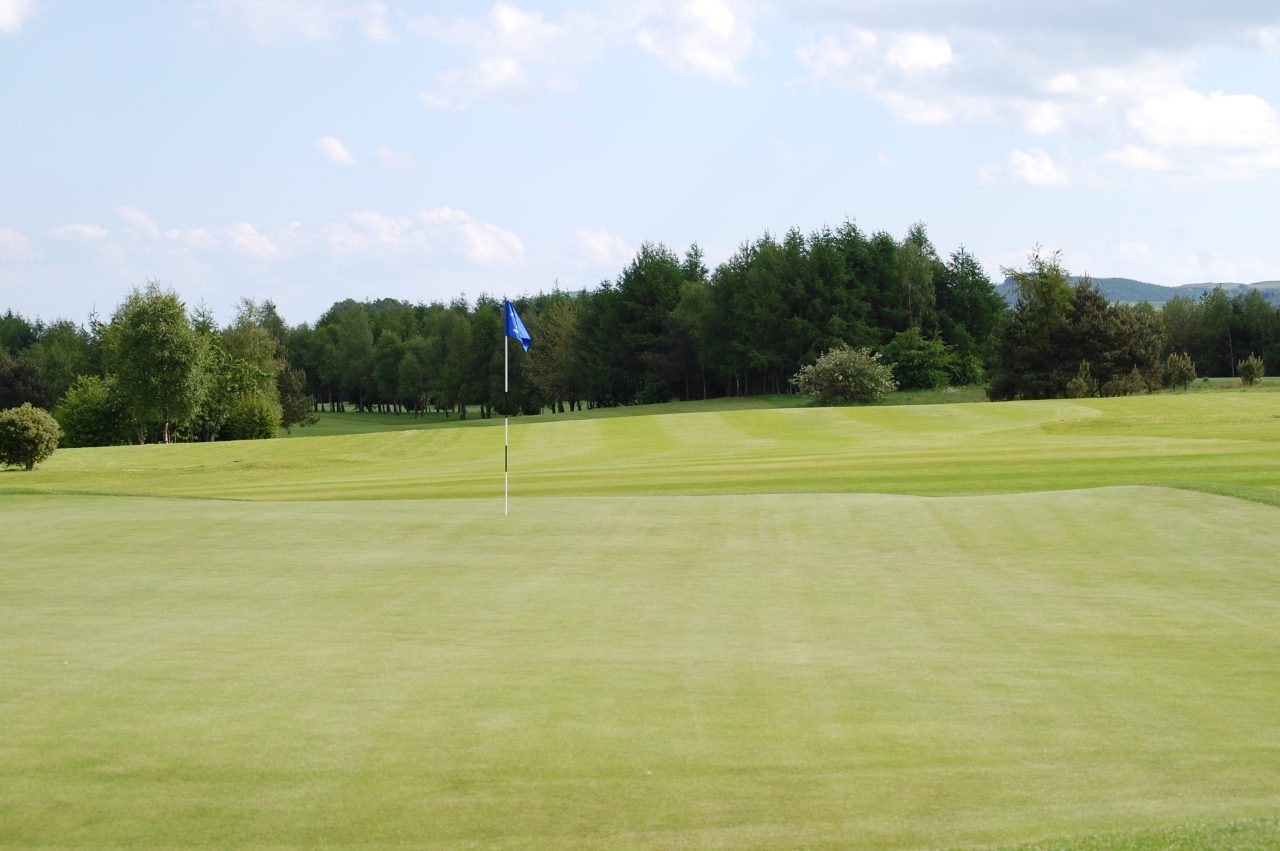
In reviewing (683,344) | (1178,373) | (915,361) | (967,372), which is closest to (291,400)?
(683,344)

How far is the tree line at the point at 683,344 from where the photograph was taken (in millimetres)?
71438

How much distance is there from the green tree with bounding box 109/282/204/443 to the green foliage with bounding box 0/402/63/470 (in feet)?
64.2

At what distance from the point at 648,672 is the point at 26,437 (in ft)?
135

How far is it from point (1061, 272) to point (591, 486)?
55962mm

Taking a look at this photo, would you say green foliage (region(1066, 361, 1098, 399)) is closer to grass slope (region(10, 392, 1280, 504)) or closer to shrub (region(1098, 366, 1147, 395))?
shrub (region(1098, 366, 1147, 395))

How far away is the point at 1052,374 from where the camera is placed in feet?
238

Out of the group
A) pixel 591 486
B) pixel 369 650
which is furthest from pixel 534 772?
pixel 591 486

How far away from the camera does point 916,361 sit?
84125mm

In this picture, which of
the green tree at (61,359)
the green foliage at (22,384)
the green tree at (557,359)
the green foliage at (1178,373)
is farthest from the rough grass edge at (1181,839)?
the green foliage at (22,384)

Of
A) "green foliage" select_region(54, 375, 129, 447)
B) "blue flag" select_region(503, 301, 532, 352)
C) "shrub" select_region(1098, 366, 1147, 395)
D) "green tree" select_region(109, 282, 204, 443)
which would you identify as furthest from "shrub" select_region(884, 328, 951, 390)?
"blue flag" select_region(503, 301, 532, 352)

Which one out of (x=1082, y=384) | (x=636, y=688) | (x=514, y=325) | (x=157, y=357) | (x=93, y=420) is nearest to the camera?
(x=636, y=688)

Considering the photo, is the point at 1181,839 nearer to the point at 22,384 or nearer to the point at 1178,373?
the point at 1178,373

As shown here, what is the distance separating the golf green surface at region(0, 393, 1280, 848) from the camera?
20.0ft

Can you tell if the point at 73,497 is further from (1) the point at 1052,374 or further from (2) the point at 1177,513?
(1) the point at 1052,374
